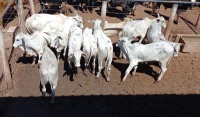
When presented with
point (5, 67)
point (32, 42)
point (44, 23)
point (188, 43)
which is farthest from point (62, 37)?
point (188, 43)

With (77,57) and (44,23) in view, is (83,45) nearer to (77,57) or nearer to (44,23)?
(77,57)

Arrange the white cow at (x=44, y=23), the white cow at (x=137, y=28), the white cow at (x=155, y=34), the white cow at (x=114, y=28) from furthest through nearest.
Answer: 1. the white cow at (x=114, y=28)
2. the white cow at (x=137, y=28)
3. the white cow at (x=44, y=23)
4. the white cow at (x=155, y=34)

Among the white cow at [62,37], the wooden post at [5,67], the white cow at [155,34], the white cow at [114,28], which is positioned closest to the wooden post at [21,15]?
the white cow at [62,37]

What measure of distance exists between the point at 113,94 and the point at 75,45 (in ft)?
5.95

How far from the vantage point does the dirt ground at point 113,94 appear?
7148 mm

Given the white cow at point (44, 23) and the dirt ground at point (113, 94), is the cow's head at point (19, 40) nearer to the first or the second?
the dirt ground at point (113, 94)

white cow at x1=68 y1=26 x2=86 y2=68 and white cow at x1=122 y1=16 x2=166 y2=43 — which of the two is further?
white cow at x1=122 y1=16 x2=166 y2=43

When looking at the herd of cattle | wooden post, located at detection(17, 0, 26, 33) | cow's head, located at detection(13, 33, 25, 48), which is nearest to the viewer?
the herd of cattle

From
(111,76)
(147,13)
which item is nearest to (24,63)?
(111,76)

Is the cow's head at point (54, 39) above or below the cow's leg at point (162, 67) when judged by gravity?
above

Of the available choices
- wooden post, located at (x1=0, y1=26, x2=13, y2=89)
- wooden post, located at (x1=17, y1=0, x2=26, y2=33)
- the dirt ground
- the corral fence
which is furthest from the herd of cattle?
wooden post, located at (x1=0, y1=26, x2=13, y2=89)

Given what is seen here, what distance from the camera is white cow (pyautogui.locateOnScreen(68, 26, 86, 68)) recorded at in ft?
24.7

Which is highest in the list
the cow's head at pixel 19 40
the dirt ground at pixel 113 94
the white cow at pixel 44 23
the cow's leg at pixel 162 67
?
the white cow at pixel 44 23

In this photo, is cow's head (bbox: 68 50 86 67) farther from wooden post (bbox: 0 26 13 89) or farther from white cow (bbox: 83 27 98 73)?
wooden post (bbox: 0 26 13 89)
